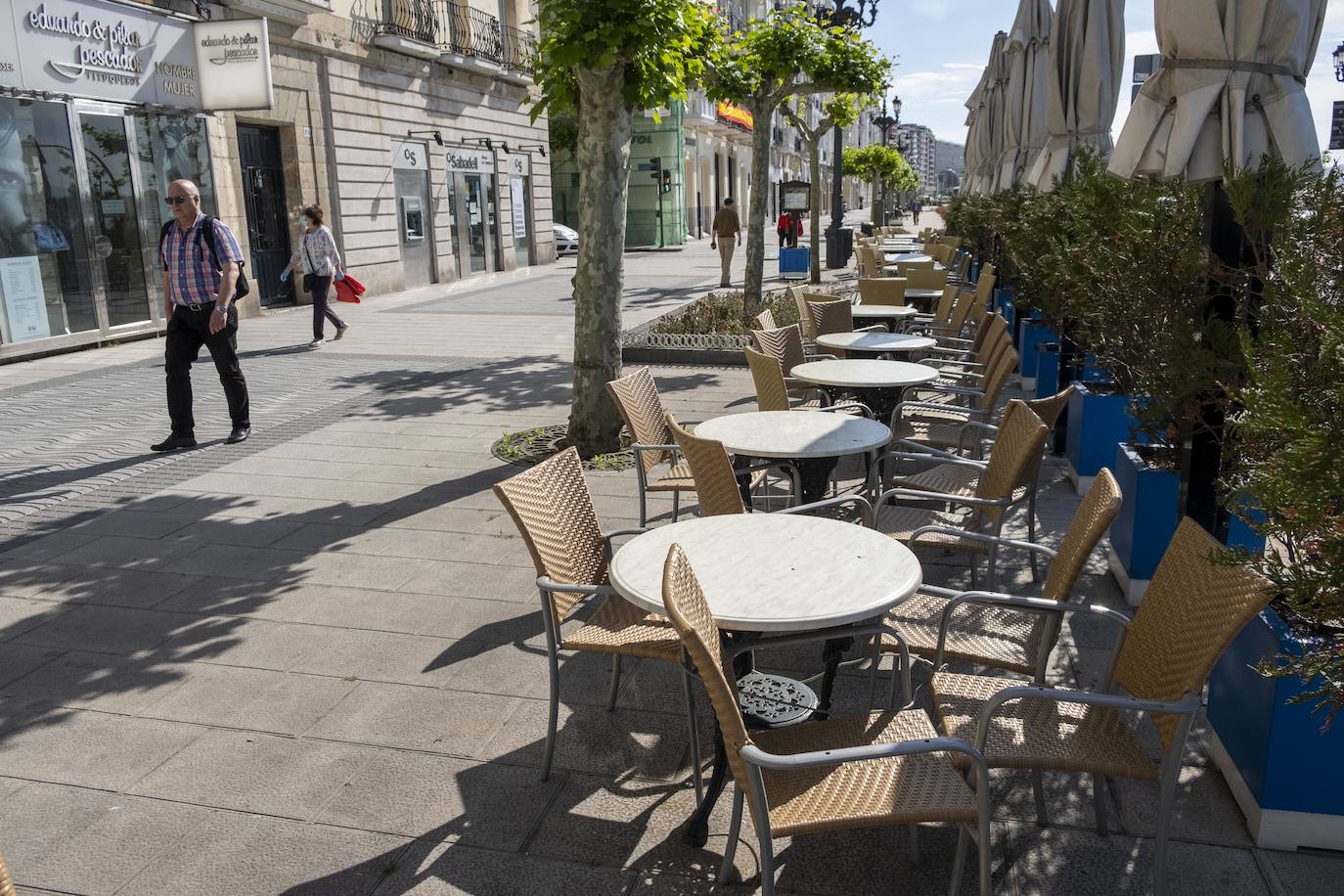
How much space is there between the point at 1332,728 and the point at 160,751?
3564 mm

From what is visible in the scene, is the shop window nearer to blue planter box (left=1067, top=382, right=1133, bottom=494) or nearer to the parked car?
blue planter box (left=1067, top=382, right=1133, bottom=494)

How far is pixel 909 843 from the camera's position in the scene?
2777 mm

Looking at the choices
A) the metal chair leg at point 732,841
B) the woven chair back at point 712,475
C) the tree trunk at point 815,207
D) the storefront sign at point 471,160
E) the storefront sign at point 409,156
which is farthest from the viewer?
the storefront sign at point 471,160

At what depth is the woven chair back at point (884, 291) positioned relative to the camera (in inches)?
402

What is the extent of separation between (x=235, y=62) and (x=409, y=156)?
6505mm

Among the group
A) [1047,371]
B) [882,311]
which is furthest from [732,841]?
[882,311]

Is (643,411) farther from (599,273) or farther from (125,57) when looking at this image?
(125,57)


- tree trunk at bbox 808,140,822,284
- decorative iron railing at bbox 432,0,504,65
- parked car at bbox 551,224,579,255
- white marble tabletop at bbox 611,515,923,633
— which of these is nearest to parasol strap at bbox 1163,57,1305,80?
white marble tabletop at bbox 611,515,923,633

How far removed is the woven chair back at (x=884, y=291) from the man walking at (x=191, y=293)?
5882 millimetres

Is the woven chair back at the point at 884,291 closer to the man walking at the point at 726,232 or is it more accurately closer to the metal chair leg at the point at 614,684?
the metal chair leg at the point at 614,684

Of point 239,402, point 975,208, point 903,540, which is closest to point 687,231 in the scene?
point 975,208

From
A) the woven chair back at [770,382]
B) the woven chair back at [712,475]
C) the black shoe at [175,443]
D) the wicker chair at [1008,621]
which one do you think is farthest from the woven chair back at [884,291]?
the wicker chair at [1008,621]

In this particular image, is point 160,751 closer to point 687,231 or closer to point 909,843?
point 909,843

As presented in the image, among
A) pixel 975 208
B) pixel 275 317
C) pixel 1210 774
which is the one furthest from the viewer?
pixel 975 208
